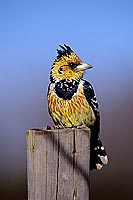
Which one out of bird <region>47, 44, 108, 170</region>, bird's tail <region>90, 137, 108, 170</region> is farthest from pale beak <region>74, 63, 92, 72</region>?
bird's tail <region>90, 137, 108, 170</region>

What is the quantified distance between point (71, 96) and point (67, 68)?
0.17 metres

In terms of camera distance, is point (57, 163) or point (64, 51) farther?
point (64, 51)

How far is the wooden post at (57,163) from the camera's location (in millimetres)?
1602

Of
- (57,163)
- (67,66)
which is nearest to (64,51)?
(67,66)

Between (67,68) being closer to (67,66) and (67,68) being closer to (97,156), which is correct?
(67,66)

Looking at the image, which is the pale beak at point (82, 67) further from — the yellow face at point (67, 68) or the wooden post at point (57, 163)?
the wooden post at point (57, 163)

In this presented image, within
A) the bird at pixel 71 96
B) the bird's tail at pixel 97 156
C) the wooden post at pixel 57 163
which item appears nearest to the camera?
the wooden post at pixel 57 163

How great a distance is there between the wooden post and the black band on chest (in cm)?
94

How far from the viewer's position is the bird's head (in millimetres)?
2617

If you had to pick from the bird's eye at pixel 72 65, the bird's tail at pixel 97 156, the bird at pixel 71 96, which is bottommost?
the bird's tail at pixel 97 156

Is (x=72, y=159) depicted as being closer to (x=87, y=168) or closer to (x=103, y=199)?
(x=87, y=168)

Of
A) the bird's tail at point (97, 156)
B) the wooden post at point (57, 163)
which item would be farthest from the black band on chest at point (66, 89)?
the wooden post at point (57, 163)

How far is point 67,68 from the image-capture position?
264 cm

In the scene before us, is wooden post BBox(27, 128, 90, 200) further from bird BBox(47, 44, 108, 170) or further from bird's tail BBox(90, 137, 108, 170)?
bird BBox(47, 44, 108, 170)
